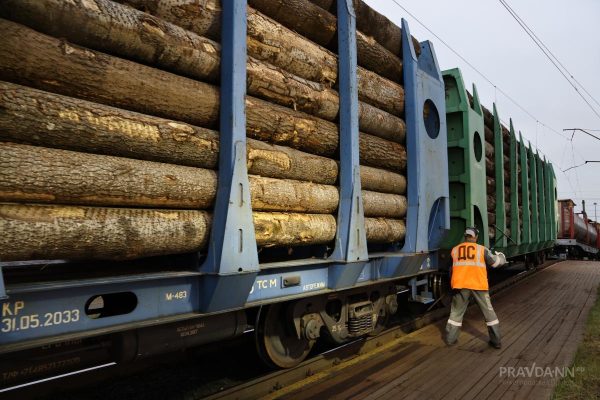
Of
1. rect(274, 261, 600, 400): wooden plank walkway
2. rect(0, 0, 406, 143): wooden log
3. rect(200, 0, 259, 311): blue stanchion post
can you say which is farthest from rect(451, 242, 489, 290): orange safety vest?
rect(200, 0, 259, 311): blue stanchion post

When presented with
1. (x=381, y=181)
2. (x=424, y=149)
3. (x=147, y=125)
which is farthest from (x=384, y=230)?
(x=147, y=125)

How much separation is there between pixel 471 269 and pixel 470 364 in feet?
4.50

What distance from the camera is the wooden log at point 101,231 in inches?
77.1

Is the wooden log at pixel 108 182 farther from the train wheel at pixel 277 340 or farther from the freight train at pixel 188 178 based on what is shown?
the train wheel at pixel 277 340

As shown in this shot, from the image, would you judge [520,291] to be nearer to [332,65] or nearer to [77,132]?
[332,65]

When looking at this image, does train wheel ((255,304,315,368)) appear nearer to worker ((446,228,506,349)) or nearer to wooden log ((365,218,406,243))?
wooden log ((365,218,406,243))

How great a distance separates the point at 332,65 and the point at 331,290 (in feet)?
7.09

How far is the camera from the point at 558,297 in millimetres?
9094

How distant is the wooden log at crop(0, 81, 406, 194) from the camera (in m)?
2.00

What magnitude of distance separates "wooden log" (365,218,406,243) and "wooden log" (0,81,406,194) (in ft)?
4.65

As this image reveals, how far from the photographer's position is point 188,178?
2658 millimetres

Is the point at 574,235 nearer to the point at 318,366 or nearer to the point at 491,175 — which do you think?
the point at 491,175

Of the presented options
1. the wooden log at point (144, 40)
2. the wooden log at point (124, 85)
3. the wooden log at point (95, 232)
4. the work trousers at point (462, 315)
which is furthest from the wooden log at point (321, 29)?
the work trousers at point (462, 315)

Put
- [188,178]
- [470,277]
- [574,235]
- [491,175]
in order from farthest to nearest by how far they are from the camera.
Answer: [574,235] < [491,175] < [470,277] < [188,178]
